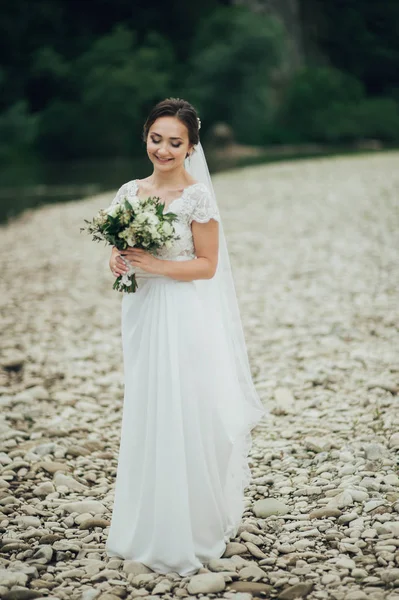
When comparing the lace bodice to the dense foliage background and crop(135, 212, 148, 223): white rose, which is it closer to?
crop(135, 212, 148, 223): white rose

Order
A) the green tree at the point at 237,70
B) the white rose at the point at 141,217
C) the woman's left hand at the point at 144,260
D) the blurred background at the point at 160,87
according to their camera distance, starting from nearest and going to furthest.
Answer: the white rose at the point at 141,217 < the woman's left hand at the point at 144,260 < the blurred background at the point at 160,87 < the green tree at the point at 237,70

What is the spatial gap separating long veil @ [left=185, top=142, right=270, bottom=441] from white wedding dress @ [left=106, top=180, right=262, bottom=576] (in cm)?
2

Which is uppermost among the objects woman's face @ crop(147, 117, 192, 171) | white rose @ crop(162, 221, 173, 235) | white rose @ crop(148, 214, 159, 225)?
woman's face @ crop(147, 117, 192, 171)

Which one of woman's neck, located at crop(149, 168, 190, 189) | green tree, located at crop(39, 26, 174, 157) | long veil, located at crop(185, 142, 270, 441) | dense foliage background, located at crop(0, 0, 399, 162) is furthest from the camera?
dense foliage background, located at crop(0, 0, 399, 162)

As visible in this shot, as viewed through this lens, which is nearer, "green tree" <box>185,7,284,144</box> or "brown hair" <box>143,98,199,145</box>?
"brown hair" <box>143,98,199,145</box>

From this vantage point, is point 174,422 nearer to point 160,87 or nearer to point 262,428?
point 262,428

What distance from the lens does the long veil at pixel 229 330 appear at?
3592mm

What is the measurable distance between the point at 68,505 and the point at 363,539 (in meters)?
1.62

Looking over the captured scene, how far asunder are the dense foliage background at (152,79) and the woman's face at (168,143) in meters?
35.5

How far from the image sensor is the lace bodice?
3.40 m

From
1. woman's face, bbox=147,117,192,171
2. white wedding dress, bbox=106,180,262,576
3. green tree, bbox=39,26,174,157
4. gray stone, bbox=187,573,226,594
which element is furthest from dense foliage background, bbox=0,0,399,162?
gray stone, bbox=187,573,226,594

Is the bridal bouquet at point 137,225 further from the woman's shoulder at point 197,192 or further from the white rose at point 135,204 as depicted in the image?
the woman's shoulder at point 197,192

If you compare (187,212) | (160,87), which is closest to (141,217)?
(187,212)

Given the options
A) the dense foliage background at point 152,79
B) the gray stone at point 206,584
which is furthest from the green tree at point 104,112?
the gray stone at point 206,584
